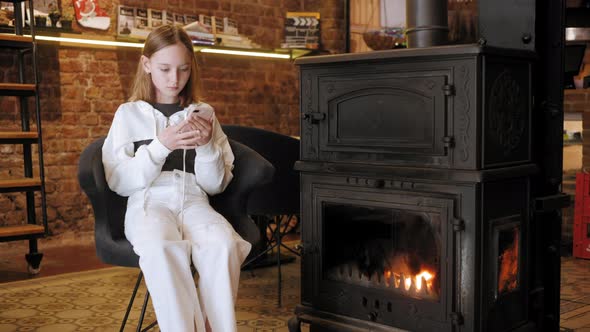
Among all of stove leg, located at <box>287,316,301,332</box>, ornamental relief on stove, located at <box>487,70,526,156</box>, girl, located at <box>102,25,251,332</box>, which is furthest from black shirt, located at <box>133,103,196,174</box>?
ornamental relief on stove, located at <box>487,70,526,156</box>

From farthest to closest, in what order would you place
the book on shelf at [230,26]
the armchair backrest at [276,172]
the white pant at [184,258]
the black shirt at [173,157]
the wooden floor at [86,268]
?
the book on shelf at [230,26] < the armchair backrest at [276,172] < the wooden floor at [86,268] < the black shirt at [173,157] < the white pant at [184,258]

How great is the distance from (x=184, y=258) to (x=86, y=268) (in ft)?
7.62

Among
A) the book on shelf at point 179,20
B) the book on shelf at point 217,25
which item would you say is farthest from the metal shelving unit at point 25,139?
the book on shelf at point 217,25

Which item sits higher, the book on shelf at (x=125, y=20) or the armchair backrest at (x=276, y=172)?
the book on shelf at (x=125, y=20)

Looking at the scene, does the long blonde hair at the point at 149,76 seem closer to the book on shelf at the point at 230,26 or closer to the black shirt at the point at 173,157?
the black shirt at the point at 173,157

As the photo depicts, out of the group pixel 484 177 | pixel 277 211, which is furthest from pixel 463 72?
pixel 277 211

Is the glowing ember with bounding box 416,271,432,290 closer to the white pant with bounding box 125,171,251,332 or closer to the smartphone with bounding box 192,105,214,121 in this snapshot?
the white pant with bounding box 125,171,251,332

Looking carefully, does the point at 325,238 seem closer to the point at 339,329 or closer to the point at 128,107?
the point at 339,329

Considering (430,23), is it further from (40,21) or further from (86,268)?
(40,21)

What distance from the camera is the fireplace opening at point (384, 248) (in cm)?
248

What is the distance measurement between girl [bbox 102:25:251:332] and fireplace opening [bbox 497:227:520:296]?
886 millimetres

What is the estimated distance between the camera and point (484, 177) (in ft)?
7.49

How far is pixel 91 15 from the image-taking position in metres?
5.04

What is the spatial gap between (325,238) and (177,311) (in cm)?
81
